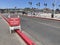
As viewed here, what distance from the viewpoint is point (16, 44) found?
37.6 ft

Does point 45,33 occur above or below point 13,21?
below

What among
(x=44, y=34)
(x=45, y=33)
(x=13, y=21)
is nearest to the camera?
(x=44, y=34)

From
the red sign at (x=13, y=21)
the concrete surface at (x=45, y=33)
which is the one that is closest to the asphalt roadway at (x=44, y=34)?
the concrete surface at (x=45, y=33)

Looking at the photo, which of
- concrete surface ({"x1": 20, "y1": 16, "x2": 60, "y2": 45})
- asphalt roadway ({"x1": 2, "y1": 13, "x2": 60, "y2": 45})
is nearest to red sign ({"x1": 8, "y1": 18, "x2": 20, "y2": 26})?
asphalt roadway ({"x1": 2, "y1": 13, "x2": 60, "y2": 45})

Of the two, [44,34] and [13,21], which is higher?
[13,21]

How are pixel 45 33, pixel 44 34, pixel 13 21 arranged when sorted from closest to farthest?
pixel 44 34 < pixel 45 33 < pixel 13 21

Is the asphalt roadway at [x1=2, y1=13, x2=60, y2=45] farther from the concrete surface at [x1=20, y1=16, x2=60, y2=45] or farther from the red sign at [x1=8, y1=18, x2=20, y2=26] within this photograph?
the red sign at [x1=8, y1=18, x2=20, y2=26]

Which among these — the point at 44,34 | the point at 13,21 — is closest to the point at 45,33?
the point at 44,34

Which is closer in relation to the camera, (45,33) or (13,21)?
(45,33)

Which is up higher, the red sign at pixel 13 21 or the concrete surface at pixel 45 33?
the red sign at pixel 13 21

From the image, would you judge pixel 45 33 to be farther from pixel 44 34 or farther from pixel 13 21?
pixel 13 21

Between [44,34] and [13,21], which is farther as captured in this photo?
[13,21]

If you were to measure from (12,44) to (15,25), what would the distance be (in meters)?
5.95

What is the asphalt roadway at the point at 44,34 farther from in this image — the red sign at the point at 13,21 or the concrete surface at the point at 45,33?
the red sign at the point at 13,21
